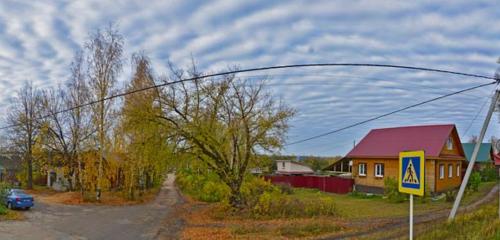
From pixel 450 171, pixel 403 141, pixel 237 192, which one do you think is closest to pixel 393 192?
pixel 403 141

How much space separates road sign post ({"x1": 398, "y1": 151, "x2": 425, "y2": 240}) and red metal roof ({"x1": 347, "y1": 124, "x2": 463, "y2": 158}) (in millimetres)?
24731

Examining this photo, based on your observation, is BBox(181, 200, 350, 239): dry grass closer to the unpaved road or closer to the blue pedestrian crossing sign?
the unpaved road

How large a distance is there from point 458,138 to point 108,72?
1095 inches

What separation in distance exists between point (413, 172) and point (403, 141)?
28.3 m

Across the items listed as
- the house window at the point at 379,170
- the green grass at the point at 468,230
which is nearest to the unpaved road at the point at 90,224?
the green grass at the point at 468,230

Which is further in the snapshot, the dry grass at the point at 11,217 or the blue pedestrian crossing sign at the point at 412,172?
the dry grass at the point at 11,217

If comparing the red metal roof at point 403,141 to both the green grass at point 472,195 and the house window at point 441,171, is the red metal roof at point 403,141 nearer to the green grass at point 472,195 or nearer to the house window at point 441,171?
the house window at point 441,171

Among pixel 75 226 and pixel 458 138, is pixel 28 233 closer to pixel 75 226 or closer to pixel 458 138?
pixel 75 226

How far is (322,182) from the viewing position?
4022 centimetres

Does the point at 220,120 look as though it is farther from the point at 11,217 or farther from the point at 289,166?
the point at 289,166

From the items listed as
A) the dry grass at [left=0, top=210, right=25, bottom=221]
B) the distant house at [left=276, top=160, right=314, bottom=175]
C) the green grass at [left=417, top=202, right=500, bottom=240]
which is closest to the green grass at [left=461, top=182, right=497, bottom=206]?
the green grass at [left=417, top=202, right=500, bottom=240]

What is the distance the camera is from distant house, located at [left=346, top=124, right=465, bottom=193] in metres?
30.5

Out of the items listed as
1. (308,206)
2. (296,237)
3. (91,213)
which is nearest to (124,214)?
(91,213)

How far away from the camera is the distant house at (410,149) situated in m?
30.5
